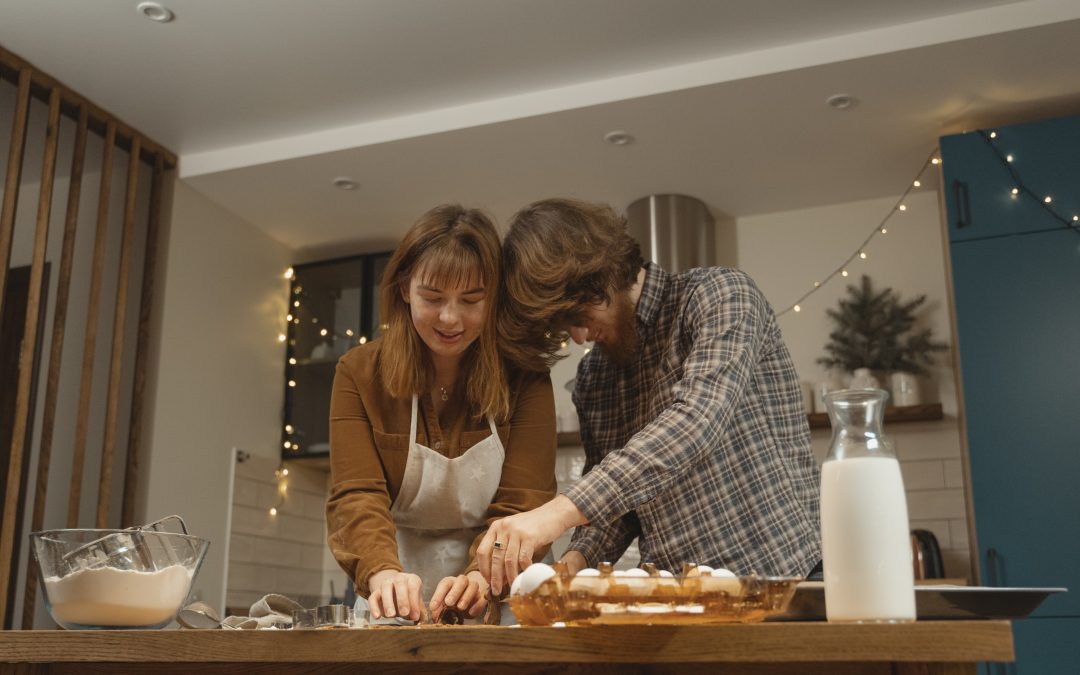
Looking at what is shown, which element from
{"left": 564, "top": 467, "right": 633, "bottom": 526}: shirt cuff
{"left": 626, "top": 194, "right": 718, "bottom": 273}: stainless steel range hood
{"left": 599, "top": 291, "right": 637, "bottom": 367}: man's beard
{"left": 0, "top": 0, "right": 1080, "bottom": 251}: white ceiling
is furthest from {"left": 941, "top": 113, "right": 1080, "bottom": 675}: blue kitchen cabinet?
{"left": 564, "top": 467, "right": 633, "bottom": 526}: shirt cuff

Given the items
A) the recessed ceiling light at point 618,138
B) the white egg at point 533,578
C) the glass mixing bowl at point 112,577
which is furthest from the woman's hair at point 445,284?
Result: the recessed ceiling light at point 618,138

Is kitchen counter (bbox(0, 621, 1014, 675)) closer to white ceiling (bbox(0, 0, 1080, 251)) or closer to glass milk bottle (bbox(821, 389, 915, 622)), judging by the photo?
glass milk bottle (bbox(821, 389, 915, 622))

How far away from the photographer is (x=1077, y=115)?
10.6 feet

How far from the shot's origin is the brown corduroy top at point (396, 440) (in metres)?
1.64

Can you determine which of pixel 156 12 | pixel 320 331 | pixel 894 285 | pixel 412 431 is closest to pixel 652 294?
pixel 412 431

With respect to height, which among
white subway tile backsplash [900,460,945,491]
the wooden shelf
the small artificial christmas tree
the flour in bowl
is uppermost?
the small artificial christmas tree

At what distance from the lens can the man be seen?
1589 millimetres

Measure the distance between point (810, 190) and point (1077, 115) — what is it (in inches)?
35.7

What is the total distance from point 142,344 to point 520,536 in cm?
275

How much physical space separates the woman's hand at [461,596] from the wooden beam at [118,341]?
2.21 metres

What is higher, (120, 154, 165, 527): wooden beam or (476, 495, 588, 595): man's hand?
(120, 154, 165, 527): wooden beam

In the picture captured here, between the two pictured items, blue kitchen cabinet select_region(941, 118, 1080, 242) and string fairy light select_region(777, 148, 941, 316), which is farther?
string fairy light select_region(777, 148, 941, 316)

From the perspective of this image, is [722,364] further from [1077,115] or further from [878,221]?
[878,221]

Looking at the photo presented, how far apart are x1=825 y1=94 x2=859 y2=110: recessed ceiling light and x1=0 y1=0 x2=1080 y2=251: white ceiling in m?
0.02
